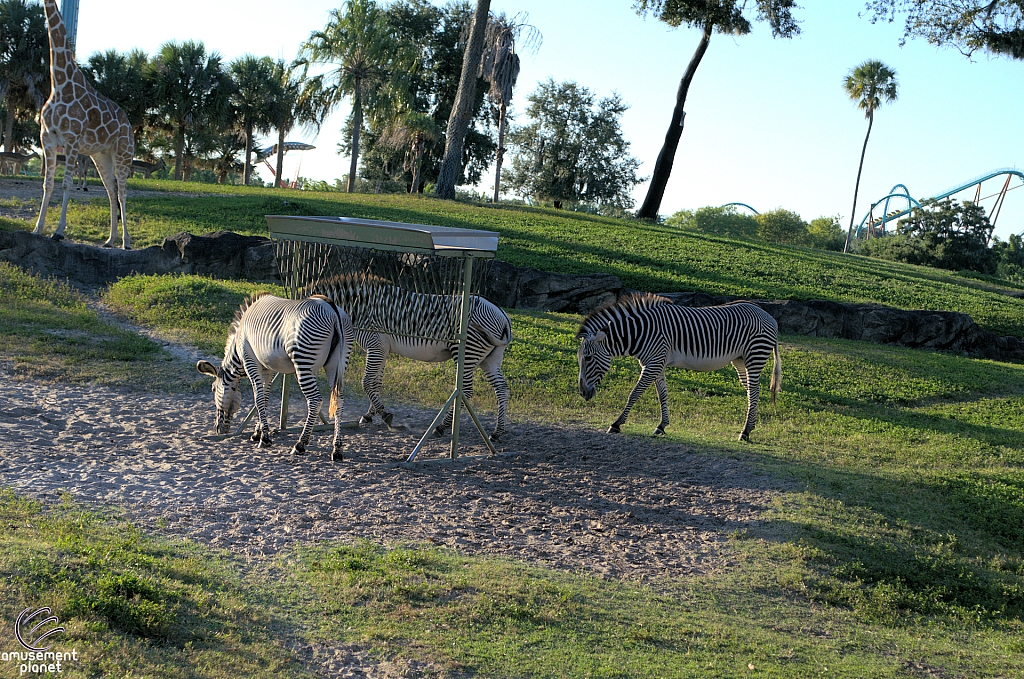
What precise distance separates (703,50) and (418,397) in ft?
79.0

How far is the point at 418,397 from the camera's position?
12461mm

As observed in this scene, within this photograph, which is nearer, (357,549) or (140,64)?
(357,549)

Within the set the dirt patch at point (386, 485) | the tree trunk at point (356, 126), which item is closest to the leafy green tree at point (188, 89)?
the tree trunk at point (356, 126)

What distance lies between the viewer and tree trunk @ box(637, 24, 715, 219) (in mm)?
31922

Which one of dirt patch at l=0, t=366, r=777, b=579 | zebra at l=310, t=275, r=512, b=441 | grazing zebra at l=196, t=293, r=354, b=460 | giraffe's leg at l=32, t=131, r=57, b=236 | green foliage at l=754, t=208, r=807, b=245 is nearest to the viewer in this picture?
dirt patch at l=0, t=366, r=777, b=579

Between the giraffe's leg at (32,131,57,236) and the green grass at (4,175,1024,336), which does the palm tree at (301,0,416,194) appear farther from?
the giraffe's leg at (32,131,57,236)

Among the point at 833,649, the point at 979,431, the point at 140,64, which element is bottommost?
the point at 833,649

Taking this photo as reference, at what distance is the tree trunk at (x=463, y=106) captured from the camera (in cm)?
2828

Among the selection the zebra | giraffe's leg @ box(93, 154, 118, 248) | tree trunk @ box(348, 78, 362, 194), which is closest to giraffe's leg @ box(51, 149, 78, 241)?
giraffe's leg @ box(93, 154, 118, 248)

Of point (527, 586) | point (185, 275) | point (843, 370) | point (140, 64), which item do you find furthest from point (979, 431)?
point (140, 64)

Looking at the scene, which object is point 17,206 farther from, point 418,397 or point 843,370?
point 843,370

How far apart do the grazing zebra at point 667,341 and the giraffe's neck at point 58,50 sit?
12.4 meters

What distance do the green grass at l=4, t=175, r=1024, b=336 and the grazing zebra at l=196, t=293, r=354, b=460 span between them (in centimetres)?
1080

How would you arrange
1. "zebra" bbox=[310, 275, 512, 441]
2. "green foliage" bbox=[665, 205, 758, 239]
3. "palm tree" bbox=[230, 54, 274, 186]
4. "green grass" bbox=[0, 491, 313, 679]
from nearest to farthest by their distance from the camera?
"green grass" bbox=[0, 491, 313, 679] < "zebra" bbox=[310, 275, 512, 441] < "palm tree" bbox=[230, 54, 274, 186] < "green foliage" bbox=[665, 205, 758, 239]
